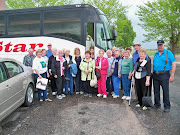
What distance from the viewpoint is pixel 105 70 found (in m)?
5.90

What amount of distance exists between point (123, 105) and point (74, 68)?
2.18 m

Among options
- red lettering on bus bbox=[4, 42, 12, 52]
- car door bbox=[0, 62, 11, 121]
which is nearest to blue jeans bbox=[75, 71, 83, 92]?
car door bbox=[0, 62, 11, 121]

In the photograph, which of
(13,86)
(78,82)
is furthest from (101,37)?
(13,86)

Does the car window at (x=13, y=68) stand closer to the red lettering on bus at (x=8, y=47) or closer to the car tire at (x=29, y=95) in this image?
the car tire at (x=29, y=95)

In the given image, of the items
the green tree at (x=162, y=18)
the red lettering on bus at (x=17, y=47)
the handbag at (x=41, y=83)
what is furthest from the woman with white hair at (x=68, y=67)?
the green tree at (x=162, y=18)

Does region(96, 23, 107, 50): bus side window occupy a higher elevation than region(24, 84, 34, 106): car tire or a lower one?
higher

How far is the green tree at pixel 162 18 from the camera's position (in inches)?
764

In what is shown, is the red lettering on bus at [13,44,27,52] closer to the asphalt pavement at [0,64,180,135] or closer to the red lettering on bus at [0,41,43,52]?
the red lettering on bus at [0,41,43,52]

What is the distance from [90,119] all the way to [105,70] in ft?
7.25

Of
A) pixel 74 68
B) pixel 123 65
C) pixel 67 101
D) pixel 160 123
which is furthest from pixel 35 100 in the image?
pixel 160 123

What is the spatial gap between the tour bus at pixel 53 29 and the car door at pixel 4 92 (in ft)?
13.2

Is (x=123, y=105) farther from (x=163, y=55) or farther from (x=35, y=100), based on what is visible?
(x=35, y=100)

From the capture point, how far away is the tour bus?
7.49 metres

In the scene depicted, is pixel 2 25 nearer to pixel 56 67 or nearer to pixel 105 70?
pixel 56 67
